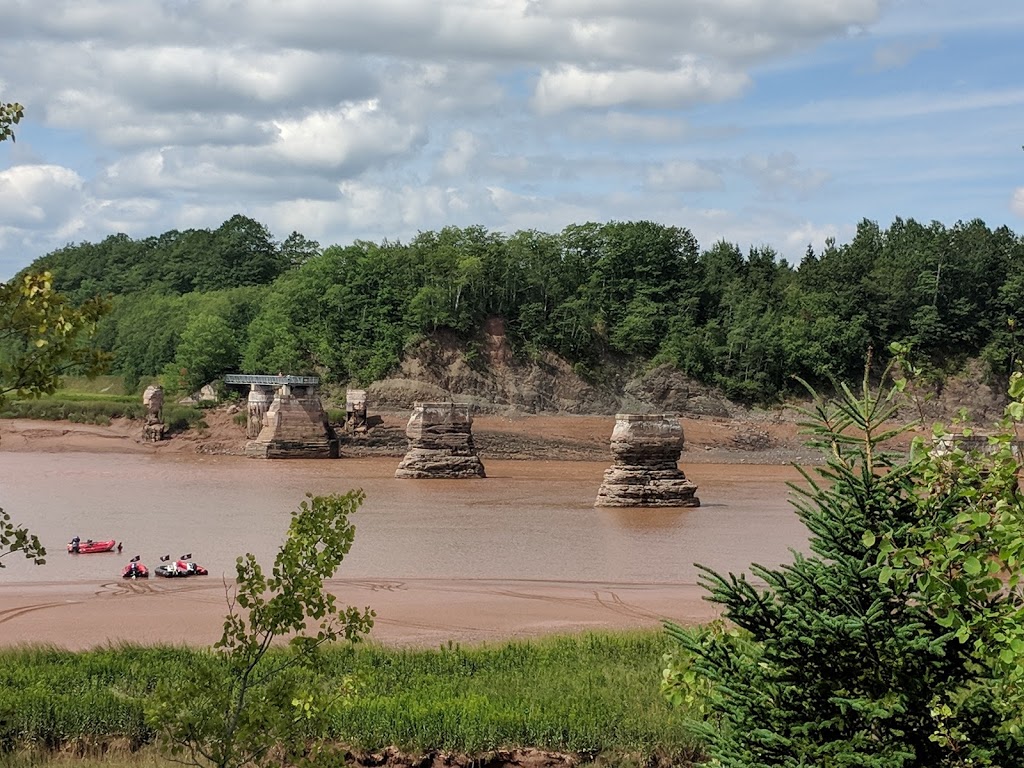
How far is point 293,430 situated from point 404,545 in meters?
30.0

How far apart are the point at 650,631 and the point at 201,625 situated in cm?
759

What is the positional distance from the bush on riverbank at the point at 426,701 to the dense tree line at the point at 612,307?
5778 cm

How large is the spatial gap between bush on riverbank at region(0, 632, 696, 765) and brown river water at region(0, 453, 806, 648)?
299 centimetres

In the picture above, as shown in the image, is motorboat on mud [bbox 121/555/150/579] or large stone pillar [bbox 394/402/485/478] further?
large stone pillar [bbox 394/402/485/478]

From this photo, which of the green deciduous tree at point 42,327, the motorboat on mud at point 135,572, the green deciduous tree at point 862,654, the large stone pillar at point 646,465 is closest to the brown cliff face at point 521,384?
the large stone pillar at point 646,465

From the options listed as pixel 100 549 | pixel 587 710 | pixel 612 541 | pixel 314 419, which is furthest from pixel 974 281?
pixel 587 710

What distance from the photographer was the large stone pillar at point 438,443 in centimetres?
5028

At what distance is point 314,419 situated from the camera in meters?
60.9

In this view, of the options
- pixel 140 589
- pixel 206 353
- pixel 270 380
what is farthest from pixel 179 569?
pixel 206 353

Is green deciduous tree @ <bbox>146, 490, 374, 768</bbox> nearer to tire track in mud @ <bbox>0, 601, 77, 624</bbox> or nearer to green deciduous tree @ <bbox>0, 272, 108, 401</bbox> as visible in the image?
green deciduous tree @ <bbox>0, 272, 108, 401</bbox>

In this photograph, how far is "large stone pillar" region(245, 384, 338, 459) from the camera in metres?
60.1

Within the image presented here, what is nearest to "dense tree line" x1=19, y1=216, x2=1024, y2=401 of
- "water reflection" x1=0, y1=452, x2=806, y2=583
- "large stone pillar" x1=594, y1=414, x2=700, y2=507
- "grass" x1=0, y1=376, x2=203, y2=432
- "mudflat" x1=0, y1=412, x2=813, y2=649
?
"grass" x1=0, y1=376, x2=203, y2=432

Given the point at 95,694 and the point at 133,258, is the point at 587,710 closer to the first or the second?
the point at 95,694

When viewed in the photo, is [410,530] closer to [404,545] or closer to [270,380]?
[404,545]
